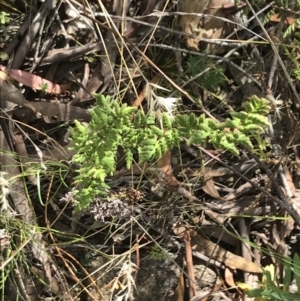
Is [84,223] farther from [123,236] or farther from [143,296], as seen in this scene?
[143,296]

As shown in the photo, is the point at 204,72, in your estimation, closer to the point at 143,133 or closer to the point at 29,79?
the point at 143,133

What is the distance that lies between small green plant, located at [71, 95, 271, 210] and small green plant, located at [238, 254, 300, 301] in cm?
61

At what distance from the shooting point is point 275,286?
183 centimetres

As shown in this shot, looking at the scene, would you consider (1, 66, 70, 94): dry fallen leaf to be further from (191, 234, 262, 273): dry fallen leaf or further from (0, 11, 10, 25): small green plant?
(191, 234, 262, 273): dry fallen leaf

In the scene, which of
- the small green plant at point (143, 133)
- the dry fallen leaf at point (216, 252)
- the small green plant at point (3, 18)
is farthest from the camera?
the dry fallen leaf at point (216, 252)

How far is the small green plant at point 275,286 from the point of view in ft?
5.67

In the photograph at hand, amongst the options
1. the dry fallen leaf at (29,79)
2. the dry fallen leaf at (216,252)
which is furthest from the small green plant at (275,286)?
the dry fallen leaf at (29,79)

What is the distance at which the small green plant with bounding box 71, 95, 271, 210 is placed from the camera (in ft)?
4.51

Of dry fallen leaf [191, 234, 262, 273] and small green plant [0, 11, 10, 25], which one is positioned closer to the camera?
small green plant [0, 11, 10, 25]

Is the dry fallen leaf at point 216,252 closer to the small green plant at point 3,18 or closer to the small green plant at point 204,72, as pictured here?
the small green plant at point 204,72

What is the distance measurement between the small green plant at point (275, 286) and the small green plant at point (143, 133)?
606mm

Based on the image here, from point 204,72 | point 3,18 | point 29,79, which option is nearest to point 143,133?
point 204,72

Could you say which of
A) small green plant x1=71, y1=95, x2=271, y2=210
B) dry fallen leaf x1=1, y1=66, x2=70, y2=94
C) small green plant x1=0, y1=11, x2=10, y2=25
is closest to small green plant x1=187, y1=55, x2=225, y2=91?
small green plant x1=71, y1=95, x2=271, y2=210

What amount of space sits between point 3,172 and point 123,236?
0.53m
